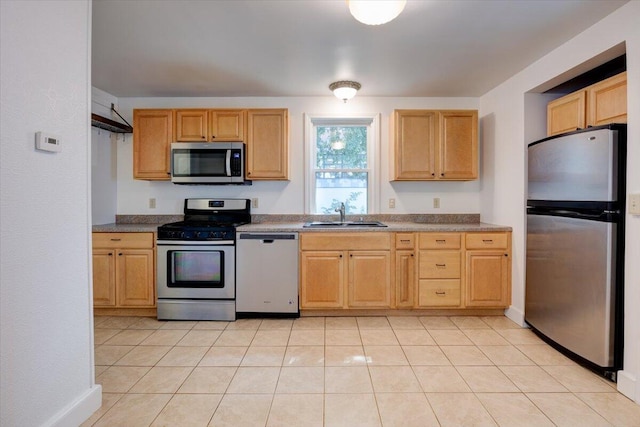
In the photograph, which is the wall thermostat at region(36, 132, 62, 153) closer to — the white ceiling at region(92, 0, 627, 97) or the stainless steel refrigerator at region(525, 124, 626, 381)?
the white ceiling at region(92, 0, 627, 97)

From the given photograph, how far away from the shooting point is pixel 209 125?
130 inches

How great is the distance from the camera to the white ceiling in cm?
195

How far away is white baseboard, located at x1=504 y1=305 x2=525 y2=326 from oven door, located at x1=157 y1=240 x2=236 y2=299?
8.68ft

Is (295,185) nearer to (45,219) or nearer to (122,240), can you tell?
(122,240)

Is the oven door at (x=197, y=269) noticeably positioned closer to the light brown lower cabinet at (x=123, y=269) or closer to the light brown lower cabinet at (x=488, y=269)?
the light brown lower cabinet at (x=123, y=269)

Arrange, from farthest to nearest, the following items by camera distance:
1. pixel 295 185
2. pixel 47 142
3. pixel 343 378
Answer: pixel 295 185 < pixel 343 378 < pixel 47 142

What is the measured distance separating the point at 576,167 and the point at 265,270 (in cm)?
256

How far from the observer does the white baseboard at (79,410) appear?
1480mm

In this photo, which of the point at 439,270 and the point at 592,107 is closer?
the point at 592,107

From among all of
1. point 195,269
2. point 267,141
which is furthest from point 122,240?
point 267,141

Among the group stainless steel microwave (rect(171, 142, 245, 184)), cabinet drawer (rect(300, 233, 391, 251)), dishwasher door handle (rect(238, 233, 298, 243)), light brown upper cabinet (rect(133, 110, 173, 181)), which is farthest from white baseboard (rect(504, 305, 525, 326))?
light brown upper cabinet (rect(133, 110, 173, 181))

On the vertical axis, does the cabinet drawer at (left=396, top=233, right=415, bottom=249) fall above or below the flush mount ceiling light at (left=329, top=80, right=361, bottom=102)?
below

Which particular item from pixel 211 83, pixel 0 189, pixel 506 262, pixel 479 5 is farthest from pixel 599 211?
pixel 211 83

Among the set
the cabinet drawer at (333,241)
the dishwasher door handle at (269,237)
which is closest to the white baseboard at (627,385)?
the cabinet drawer at (333,241)
